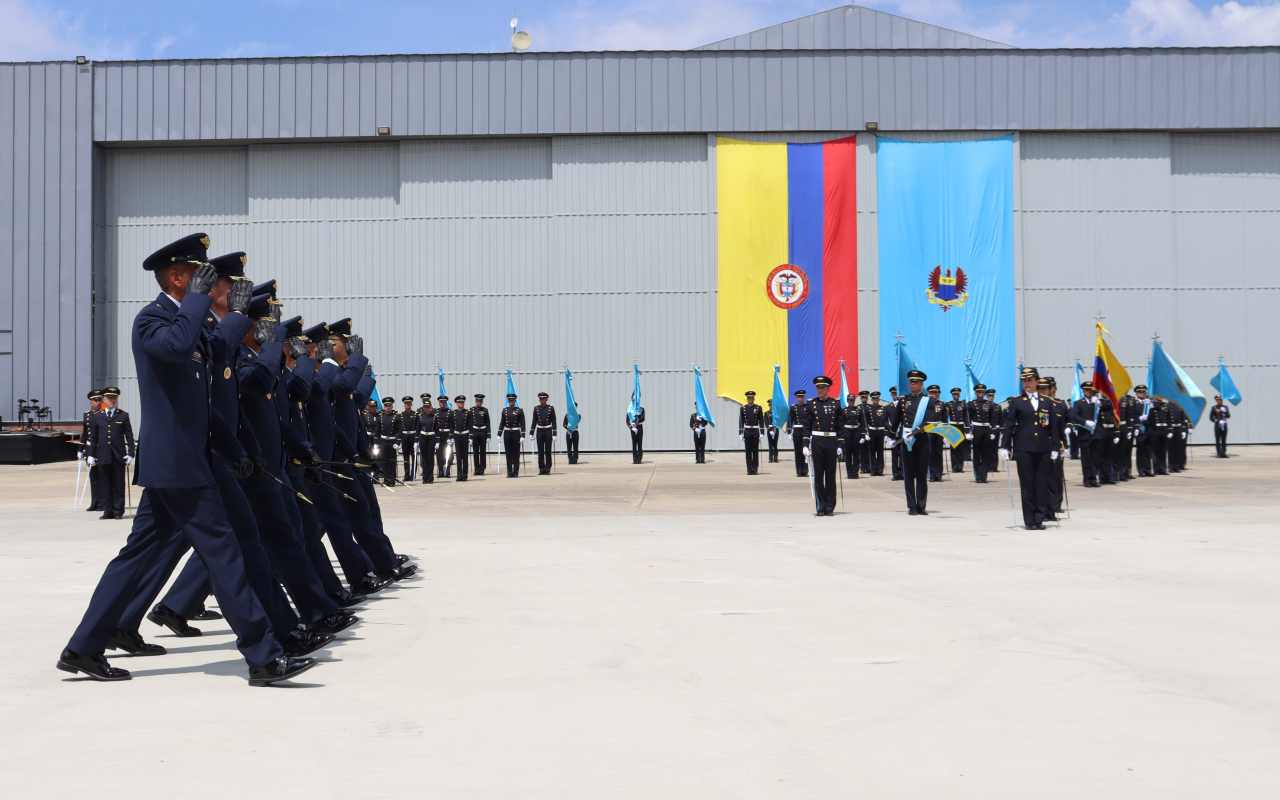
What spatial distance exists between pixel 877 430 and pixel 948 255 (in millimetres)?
10307

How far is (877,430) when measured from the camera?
21422mm

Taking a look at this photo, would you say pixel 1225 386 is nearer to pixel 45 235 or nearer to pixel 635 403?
pixel 635 403

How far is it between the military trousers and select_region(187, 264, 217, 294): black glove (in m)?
0.88

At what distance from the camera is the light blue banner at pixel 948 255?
2955 cm

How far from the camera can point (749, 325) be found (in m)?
29.5

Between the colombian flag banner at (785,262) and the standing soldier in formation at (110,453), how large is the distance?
57.9 ft

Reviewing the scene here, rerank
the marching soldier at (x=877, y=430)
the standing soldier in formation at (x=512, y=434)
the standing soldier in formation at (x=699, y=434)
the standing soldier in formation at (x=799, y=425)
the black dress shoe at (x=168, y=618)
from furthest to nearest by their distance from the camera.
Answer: the standing soldier in formation at (x=699, y=434) < the standing soldier in formation at (x=512, y=434) < the marching soldier at (x=877, y=430) < the standing soldier in formation at (x=799, y=425) < the black dress shoe at (x=168, y=618)

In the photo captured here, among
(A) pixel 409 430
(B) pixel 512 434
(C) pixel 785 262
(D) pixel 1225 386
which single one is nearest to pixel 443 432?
(A) pixel 409 430

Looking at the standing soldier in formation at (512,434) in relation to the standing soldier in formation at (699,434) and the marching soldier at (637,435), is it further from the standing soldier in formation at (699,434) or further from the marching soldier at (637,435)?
the standing soldier in formation at (699,434)

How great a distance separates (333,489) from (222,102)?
25877 mm

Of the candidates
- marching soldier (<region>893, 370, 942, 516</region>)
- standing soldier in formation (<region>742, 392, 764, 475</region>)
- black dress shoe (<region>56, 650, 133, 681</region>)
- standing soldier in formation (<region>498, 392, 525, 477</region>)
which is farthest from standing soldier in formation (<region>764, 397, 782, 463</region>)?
black dress shoe (<region>56, 650, 133, 681</region>)

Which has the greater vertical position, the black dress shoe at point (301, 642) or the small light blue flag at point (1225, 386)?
the small light blue flag at point (1225, 386)

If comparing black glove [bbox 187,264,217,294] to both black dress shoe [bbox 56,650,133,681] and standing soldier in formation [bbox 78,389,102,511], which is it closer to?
black dress shoe [bbox 56,650,133,681]

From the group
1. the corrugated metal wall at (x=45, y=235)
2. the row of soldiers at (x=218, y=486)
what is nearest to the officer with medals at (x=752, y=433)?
the row of soldiers at (x=218, y=486)
